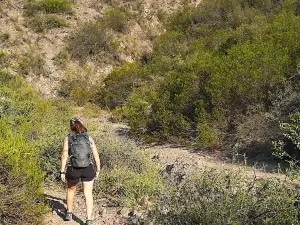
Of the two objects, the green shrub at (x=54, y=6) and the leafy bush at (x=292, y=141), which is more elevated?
the green shrub at (x=54, y=6)

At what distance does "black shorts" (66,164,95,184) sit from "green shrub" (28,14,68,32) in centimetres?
1692

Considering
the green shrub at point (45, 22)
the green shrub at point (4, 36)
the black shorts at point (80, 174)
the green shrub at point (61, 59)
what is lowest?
the black shorts at point (80, 174)

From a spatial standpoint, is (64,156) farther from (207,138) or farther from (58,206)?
(207,138)

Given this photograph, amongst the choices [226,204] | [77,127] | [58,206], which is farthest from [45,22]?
[226,204]

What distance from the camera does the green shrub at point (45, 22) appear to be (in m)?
20.5

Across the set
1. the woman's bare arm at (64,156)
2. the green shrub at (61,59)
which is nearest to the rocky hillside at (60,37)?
the green shrub at (61,59)

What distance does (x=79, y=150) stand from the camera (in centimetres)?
498

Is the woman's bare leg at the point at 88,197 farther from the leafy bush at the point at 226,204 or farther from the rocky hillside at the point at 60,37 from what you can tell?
the rocky hillside at the point at 60,37

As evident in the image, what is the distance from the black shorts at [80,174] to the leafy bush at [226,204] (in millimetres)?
1152

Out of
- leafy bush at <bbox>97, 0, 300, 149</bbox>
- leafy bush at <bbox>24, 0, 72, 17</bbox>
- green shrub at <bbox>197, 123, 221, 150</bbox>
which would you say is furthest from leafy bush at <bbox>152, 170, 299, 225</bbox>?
leafy bush at <bbox>24, 0, 72, 17</bbox>

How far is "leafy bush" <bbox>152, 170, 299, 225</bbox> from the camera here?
148 inches

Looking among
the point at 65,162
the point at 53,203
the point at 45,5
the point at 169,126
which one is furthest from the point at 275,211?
the point at 45,5

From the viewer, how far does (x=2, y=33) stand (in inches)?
757

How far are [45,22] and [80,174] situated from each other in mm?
17365
